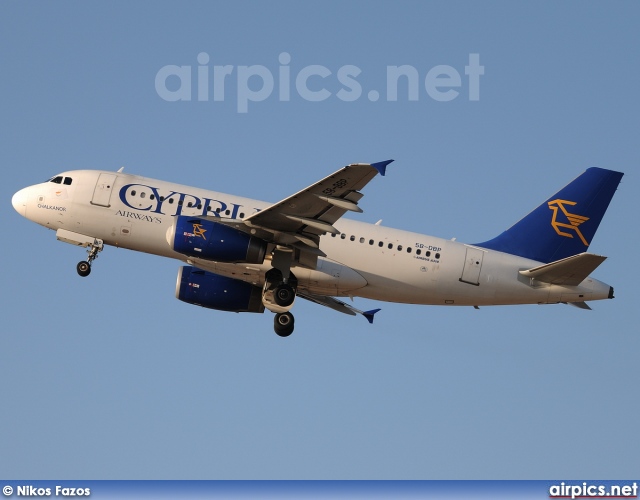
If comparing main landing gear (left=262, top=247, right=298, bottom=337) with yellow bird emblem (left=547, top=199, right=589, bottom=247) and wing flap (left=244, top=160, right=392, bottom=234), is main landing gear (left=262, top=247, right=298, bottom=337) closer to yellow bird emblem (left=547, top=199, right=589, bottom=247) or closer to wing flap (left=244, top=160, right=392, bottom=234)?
wing flap (left=244, top=160, right=392, bottom=234)

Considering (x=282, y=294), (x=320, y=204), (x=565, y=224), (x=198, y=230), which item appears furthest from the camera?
(x=565, y=224)

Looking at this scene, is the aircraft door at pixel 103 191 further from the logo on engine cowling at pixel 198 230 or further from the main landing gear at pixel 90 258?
the logo on engine cowling at pixel 198 230

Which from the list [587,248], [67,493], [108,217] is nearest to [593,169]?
[587,248]

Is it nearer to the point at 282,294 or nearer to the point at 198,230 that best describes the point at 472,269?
the point at 282,294

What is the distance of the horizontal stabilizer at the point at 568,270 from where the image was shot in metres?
45.9

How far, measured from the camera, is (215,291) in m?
52.8

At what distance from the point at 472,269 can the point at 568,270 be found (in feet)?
13.2

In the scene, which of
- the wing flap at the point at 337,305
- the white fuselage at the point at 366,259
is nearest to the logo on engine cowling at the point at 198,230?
the white fuselage at the point at 366,259

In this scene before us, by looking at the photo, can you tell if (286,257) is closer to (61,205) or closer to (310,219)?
(310,219)

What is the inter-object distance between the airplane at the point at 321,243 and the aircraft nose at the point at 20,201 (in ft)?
0.80

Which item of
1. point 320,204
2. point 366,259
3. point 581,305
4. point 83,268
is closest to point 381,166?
point 320,204

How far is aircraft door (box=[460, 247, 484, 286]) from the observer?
49.1 metres

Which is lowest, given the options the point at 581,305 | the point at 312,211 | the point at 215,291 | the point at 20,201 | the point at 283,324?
the point at 283,324

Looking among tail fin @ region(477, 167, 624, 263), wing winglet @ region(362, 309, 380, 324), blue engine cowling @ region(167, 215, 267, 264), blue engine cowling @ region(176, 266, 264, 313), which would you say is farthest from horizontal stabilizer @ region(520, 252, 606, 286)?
blue engine cowling @ region(176, 266, 264, 313)
